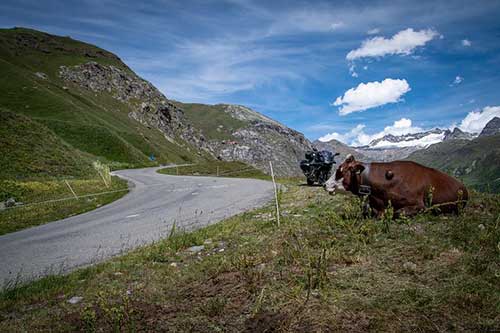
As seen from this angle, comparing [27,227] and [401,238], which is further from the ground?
[401,238]

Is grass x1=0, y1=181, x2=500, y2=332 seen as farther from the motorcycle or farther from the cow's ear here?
the motorcycle

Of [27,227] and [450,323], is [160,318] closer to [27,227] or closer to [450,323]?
[450,323]

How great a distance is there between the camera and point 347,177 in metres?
8.98

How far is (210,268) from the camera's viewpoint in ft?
19.4

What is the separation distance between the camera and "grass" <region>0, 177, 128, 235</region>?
14352mm

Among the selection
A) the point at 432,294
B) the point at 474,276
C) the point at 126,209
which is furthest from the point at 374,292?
the point at 126,209

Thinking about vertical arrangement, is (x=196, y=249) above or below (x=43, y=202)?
above

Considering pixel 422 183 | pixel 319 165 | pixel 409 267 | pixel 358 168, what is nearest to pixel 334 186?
pixel 358 168

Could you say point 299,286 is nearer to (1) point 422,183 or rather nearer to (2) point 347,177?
(1) point 422,183

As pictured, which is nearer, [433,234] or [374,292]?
[374,292]

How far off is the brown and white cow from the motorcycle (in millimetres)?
13775

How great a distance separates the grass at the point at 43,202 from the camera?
1435 centimetres

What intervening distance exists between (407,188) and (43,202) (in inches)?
751

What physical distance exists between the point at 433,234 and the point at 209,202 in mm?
11543
